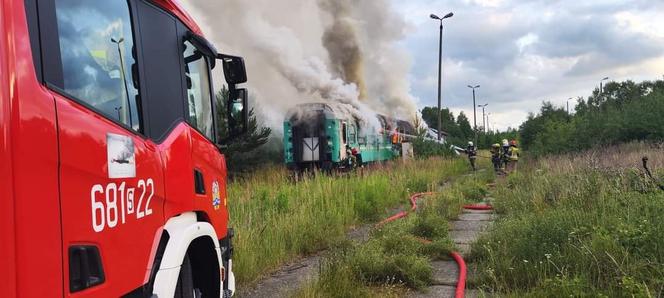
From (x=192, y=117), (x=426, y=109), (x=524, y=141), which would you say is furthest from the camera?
(x=426, y=109)

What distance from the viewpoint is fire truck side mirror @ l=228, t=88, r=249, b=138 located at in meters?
4.18

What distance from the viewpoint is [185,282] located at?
2.99 metres

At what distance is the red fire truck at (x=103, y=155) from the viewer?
1638mm

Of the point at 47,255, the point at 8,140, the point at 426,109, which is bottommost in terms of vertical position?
the point at 47,255

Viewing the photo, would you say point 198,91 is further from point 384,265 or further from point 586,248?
point 586,248

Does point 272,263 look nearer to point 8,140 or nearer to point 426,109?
point 8,140

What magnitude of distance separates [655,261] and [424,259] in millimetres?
2176

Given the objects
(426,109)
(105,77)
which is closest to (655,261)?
(105,77)

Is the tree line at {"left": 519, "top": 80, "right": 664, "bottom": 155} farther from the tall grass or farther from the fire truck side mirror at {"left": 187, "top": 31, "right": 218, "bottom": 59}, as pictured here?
the fire truck side mirror at {"left": 187, "top": 31, "right": 218, "bottom": 59}

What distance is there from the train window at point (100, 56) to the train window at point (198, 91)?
736 mm

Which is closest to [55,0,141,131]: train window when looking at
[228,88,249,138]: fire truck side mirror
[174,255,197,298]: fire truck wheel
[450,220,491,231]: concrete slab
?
[174,255,197,298]: fire truck wheel

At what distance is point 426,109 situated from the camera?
107m

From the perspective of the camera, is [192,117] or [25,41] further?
[192,117]

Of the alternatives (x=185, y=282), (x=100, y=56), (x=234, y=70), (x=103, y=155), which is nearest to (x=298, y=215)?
(x=234, y=70)
